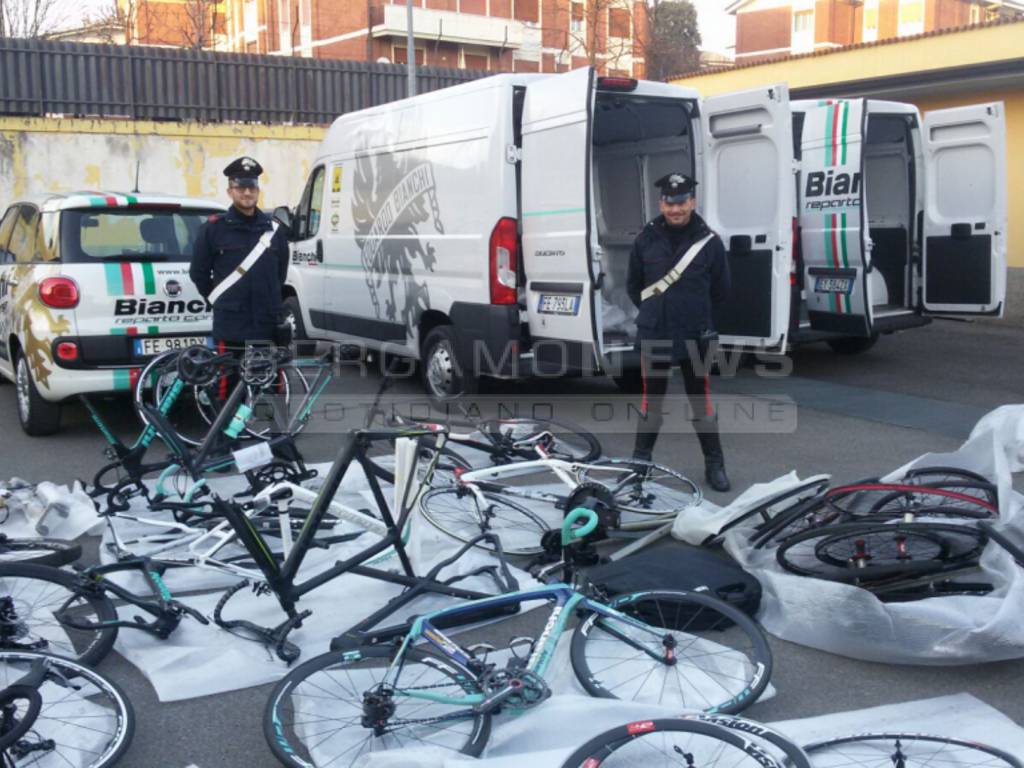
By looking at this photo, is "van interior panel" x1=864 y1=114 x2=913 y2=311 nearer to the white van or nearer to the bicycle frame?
the white van

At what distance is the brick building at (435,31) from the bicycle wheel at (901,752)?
41.2 metres

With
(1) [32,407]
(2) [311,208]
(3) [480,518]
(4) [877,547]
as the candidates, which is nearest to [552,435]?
(3) [480,518]

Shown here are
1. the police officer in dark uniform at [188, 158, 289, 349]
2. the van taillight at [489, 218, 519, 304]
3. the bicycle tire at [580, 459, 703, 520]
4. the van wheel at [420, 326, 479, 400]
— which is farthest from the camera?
the van wheel at [420, 326, 479, 400]

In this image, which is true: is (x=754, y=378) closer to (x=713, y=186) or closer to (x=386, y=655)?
(x=713, y=186)

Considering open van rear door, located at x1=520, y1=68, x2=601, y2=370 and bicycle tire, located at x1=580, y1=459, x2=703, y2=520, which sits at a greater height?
open van rear door, located at x1=520, y1=68, x2=601, y2=370

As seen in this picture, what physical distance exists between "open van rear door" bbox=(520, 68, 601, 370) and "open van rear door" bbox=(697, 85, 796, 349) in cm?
160

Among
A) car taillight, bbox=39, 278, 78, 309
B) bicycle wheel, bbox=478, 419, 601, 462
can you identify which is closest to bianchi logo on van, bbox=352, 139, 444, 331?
bicycle wheel, bbox=478, 419, 601, 462

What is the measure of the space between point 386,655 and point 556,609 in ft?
1.93

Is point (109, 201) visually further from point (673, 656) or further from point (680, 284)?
point (673, 656)

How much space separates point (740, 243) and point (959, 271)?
2.73 meters

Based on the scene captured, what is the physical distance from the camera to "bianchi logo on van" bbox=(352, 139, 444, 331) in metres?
8.29

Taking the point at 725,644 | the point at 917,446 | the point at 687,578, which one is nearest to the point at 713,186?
the point at 917,446

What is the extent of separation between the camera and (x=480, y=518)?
16.6ft

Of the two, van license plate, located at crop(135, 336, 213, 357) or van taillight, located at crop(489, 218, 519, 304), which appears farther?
van taillight, located at crop(489, 218, 519, 304)
